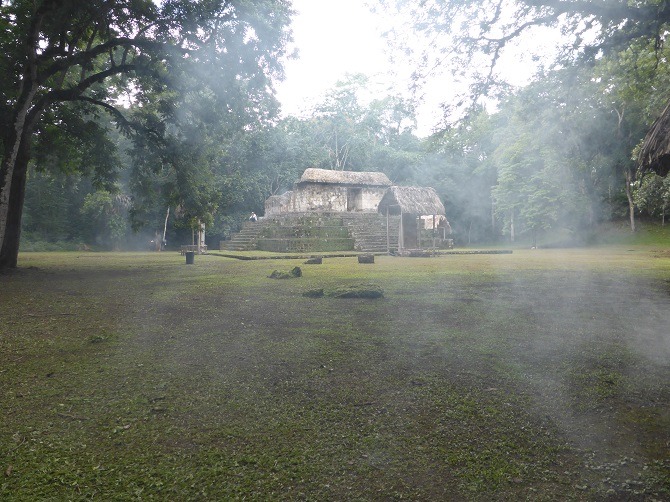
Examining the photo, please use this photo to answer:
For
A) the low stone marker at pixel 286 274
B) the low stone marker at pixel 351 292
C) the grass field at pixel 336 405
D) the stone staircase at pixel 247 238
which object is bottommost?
the grass field at pixel 336 405

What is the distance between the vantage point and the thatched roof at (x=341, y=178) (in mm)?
25453

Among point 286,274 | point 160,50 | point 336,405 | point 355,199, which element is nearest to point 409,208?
point 286,274

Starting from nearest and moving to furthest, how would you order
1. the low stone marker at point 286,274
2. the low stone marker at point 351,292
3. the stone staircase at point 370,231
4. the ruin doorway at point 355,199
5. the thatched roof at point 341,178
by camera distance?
the low stone marker at point 351,292
the low stone marker at point 286,274
the stone staircase at point 370,231
the thatched roof at point 341,178
the ruin doorway at point 355,199

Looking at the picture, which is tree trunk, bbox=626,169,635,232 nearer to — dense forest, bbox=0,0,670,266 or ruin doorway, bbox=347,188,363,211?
dense forest, bbox=0,0,670,266

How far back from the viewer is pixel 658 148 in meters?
5.87

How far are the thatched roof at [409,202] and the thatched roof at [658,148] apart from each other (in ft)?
37.1

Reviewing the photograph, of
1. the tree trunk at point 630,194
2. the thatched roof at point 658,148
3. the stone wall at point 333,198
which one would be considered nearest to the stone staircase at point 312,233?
the stone wall at point 333,198

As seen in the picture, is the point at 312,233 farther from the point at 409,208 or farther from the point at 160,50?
the point at 160,50

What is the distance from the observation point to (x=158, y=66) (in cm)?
1069

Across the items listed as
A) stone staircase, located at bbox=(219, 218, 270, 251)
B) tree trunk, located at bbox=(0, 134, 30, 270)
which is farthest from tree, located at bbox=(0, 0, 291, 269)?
stone staircase, located at bbox=(219, 218, 270, 251)

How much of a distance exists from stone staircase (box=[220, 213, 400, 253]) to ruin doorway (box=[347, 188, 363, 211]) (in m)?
1.65

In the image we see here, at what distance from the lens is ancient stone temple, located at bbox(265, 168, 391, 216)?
25.7 metres

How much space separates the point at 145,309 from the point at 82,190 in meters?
24.9

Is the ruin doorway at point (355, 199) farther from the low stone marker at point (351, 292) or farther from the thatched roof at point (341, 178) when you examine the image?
the low stone marker at point (351, 292)
